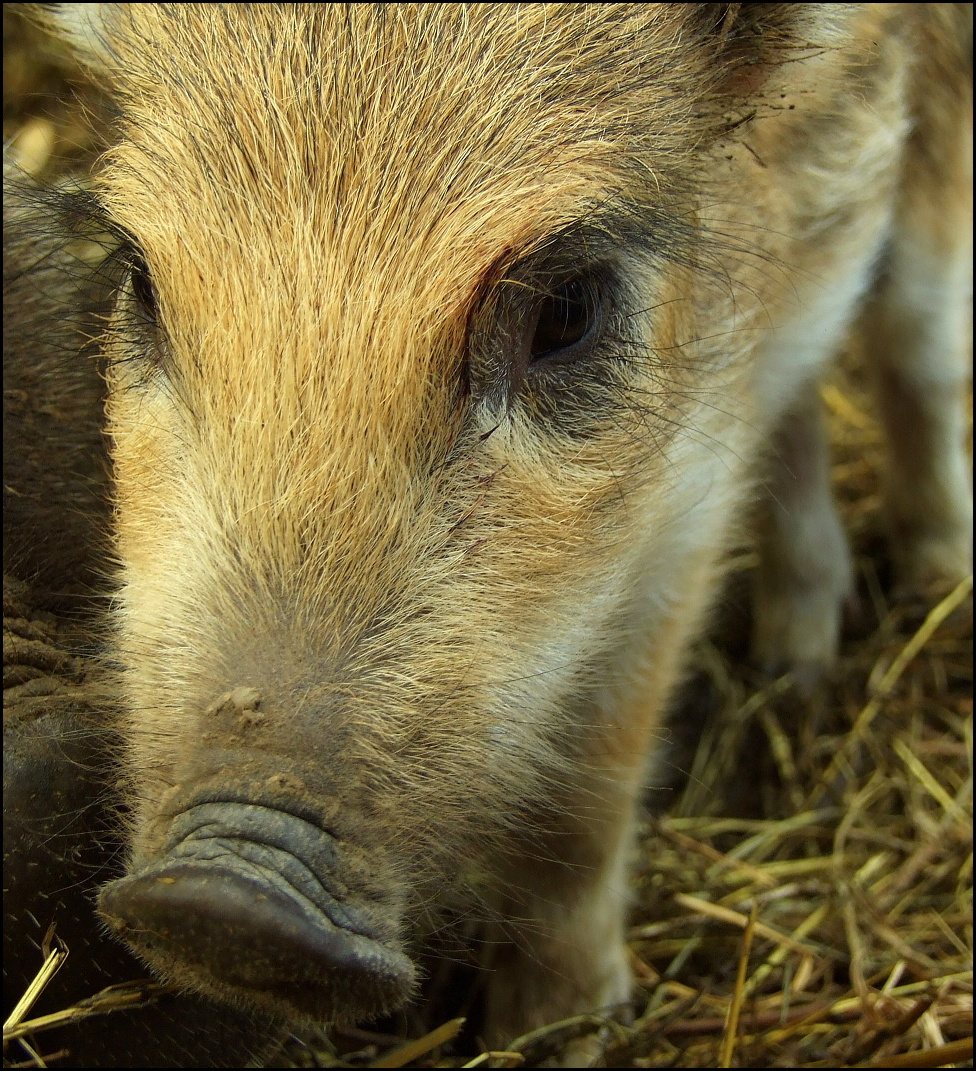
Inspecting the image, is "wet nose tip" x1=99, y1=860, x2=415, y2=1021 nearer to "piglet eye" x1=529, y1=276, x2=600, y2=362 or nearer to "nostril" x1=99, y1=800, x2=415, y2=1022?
"nostril" x1=99, y1=800, x2=415, y2=1022

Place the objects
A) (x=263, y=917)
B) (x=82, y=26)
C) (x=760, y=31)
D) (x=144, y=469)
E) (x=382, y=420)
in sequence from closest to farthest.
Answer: (x=263, y=917)
(x=382, y=420)
(x=144, y=469)
(x=760, y=31)
(x=82, y=26)

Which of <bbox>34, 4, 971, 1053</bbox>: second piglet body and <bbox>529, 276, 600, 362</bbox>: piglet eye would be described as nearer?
<bbox>34, 4, 971, 1053</bbox>: second piglet body

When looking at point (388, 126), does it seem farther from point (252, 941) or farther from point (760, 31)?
point (252, 941)

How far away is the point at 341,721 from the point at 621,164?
92 centimetres

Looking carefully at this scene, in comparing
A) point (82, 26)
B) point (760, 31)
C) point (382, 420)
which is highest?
point (82, 26)

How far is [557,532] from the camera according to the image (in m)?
1.81

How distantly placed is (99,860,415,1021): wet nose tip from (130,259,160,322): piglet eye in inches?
33.7

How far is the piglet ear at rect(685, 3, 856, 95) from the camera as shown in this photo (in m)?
1.99

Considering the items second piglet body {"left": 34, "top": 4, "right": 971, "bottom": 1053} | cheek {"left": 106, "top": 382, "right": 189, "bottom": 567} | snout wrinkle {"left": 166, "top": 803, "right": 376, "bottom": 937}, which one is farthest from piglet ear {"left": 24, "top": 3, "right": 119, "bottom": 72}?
snout wrinkle {"left": 166, "top": 803, "right": 376, "bottom": 937}

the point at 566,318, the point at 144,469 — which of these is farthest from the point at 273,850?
the point at 566,318

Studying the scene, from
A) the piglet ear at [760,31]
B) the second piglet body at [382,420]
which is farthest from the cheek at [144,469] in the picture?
the piglet ear at [760,31]

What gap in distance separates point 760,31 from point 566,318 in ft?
2.00

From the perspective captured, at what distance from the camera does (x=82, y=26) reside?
216 cm

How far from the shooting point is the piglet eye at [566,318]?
1828mm
